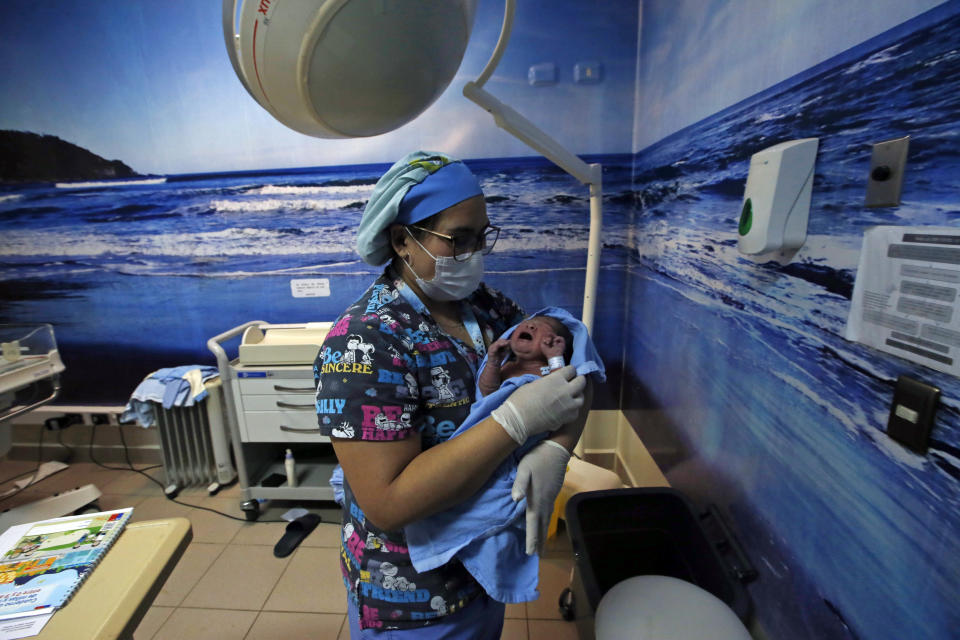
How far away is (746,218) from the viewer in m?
0.99

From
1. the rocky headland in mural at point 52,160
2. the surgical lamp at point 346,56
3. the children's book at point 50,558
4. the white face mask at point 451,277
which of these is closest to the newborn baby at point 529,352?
the white face mask at point 451,277

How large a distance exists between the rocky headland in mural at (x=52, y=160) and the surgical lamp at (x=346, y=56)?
2482mm

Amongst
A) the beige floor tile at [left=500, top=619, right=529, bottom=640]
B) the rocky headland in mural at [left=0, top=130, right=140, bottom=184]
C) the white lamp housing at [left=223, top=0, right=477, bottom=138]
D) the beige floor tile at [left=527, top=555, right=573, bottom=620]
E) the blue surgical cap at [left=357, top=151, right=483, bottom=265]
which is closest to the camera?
the white lamp housing at [left=223, top=0, right=477, bottom=138]

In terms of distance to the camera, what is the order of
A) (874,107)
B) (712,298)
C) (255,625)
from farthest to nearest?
(255,625)
(712,298)
(874,107)

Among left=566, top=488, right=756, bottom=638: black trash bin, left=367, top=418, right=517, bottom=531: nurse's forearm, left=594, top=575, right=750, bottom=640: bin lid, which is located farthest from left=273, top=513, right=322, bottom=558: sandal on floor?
left=367, top=418, right=517, bottom=531: nurse's forearm

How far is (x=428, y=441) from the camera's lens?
0.78 m

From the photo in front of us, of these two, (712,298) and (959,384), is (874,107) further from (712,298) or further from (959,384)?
Answer: (712,298)

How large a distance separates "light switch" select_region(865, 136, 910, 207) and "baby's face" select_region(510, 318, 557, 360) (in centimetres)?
61

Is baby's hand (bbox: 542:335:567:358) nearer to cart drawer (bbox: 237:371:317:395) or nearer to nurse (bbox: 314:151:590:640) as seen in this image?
nurse (bbox: 314:151:590:640)

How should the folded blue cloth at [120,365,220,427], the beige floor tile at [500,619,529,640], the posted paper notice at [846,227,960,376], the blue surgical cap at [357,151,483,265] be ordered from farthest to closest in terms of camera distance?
the folded blue cloth at [120,365,220,427], the beige floor tile at [500,619,529,640], the blue surgical cap at [357,151,483,265], the posted paper notice at [846,227,960,376]

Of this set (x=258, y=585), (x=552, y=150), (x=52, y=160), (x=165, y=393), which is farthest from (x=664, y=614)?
(x=52, y=160)

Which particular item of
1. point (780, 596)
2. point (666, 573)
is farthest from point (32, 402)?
point (780, 596)

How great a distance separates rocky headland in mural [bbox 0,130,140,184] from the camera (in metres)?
2.34

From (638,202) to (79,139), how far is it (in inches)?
121
